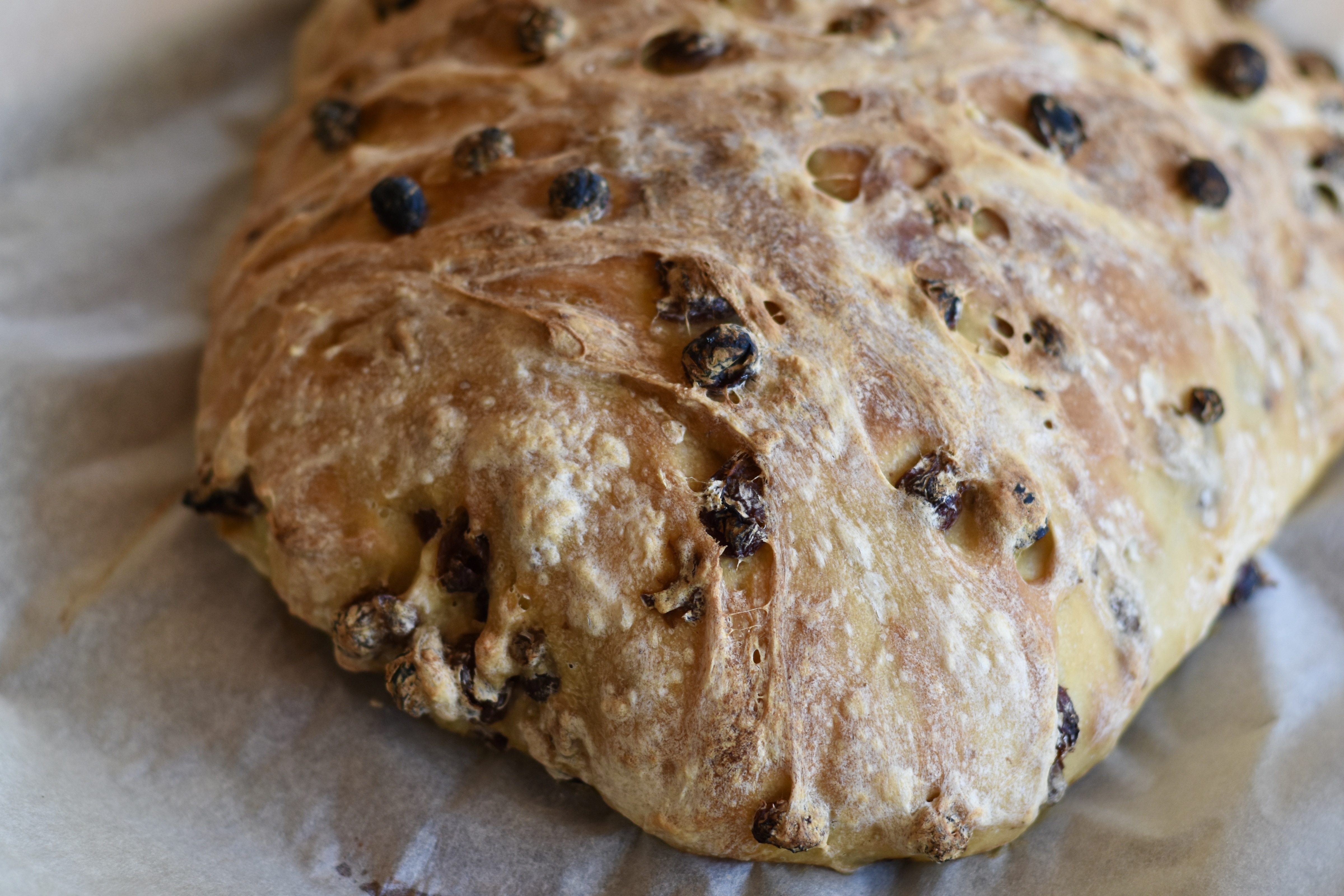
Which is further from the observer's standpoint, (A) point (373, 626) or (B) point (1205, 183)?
(B) point (1205, 183)

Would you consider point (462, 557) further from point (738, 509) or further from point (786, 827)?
point (786, 827)

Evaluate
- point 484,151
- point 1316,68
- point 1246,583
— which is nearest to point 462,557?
point 484,151

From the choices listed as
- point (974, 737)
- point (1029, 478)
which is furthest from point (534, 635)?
point (1029, 478)

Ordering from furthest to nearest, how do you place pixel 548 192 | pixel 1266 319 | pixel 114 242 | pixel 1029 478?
pixel 114 242, pixel 1266 319, pixel 548 192, pixel 1029 478

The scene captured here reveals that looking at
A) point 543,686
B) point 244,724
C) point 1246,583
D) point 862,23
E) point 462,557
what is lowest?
point 244,724

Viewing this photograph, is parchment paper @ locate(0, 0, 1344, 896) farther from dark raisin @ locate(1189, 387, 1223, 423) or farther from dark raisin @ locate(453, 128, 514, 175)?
dark raisin @ locate(453, 128, 514, 175)

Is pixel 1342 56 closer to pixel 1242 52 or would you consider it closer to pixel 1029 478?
pixel 1242 52
